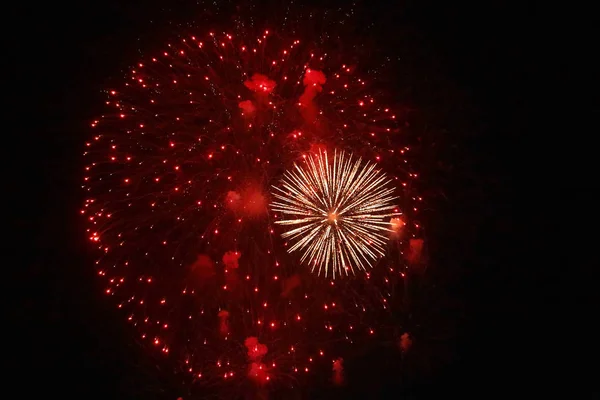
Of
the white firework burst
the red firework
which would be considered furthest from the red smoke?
the white firework burst

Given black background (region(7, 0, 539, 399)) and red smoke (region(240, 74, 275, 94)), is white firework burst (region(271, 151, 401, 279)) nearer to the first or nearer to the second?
red smoke (region(240, 74, 275, 94))

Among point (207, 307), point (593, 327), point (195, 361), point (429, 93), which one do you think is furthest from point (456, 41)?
point (195, 361)

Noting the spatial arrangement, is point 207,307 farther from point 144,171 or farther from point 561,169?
point 561,169

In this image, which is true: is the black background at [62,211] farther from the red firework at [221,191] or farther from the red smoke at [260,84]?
the red smoke at [260,84]

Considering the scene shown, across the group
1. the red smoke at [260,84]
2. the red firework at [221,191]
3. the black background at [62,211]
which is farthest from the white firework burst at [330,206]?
the black background at [62,211]

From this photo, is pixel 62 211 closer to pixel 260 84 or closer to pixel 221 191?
pixel 221 191
